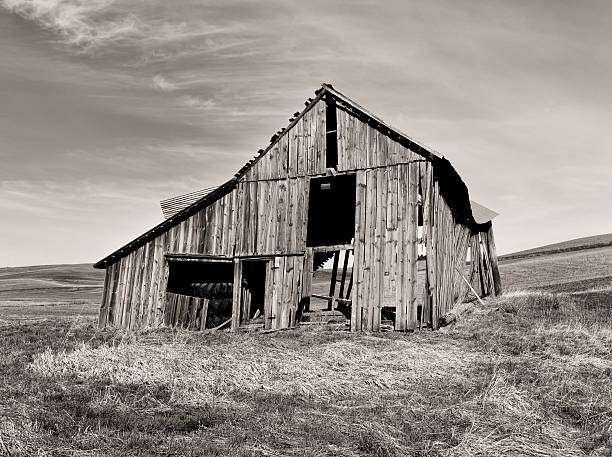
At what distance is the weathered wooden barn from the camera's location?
1777cm

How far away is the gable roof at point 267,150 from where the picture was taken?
1808 cm

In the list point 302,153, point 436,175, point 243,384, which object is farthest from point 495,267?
point 243,384

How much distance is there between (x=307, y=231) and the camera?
20766 millimetres

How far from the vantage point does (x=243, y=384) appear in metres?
10.0

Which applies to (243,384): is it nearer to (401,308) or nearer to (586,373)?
(586,373)

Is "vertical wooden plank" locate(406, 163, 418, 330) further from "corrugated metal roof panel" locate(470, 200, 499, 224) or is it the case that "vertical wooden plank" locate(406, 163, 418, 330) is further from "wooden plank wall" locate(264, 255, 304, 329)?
"corrugated metal roof panel" locate(470, 200, 499, 224)

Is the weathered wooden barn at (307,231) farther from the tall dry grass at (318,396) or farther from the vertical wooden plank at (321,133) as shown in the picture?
the tall dry grass at (318,396)

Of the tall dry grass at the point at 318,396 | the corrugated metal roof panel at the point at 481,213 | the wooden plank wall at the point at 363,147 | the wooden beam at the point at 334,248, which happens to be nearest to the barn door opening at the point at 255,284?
the wooden beam at the point at 334,248

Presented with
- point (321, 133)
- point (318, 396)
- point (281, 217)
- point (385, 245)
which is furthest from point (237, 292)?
point (318, 396)

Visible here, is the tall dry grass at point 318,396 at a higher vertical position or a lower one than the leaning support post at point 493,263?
lower

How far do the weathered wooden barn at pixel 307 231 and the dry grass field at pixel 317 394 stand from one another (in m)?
2.37

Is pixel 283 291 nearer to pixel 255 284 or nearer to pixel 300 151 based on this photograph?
pixel 255 284

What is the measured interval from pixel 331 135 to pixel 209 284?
365 inches

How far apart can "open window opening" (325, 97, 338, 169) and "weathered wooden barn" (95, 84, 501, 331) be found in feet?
0.17
